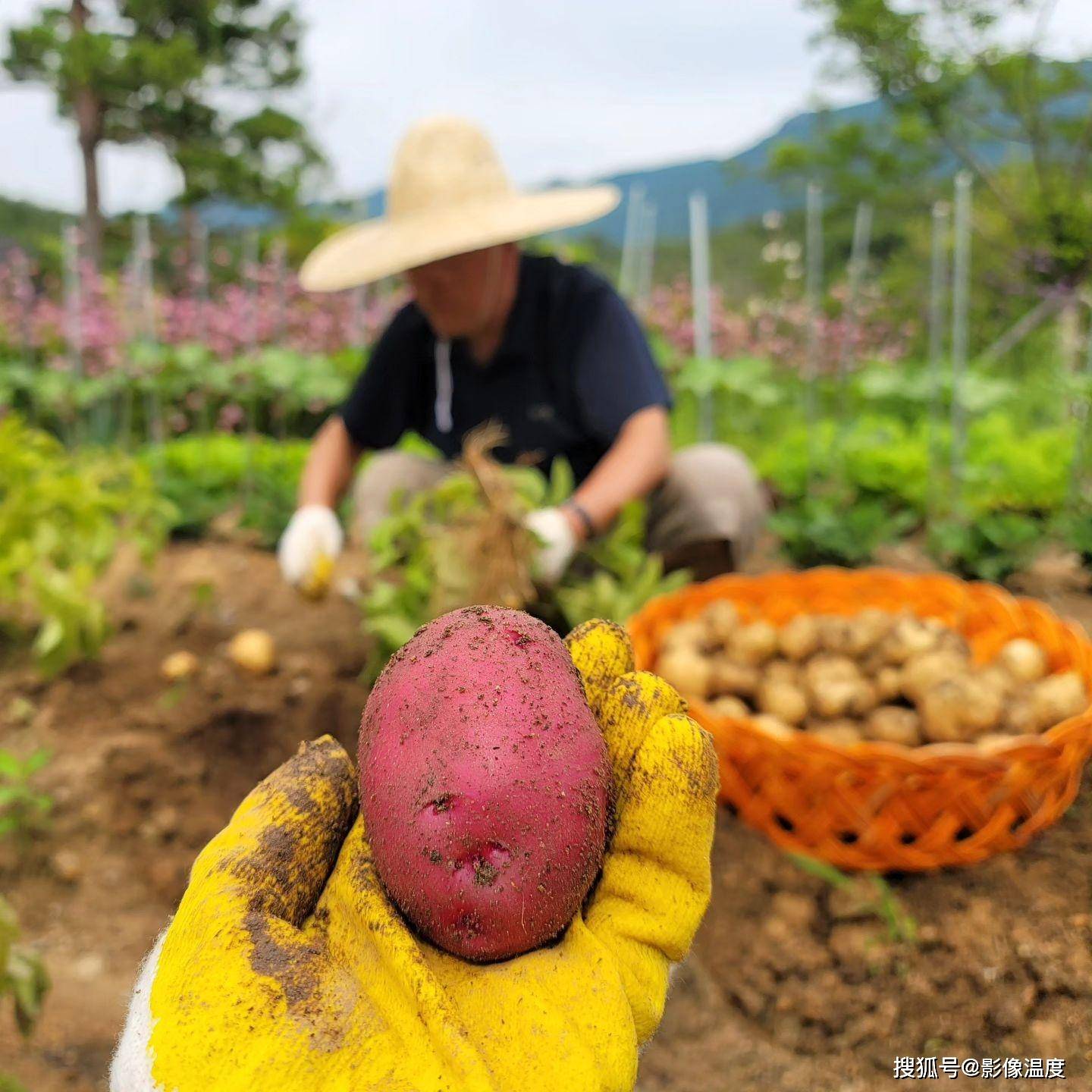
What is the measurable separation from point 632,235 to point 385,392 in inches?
198

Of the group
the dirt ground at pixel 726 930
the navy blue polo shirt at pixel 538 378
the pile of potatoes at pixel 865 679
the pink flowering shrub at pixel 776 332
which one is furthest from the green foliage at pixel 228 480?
the pile of potatoes at pixel 865 679

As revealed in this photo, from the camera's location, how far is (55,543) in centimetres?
245

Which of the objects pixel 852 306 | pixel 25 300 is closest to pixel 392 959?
pixel 852 306

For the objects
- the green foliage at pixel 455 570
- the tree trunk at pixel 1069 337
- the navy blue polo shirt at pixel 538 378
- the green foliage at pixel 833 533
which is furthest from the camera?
the tree trunk at pixel 1069 337

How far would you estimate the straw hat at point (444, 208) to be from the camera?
7.79 ft

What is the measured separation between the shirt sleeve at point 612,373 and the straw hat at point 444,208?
29 cm

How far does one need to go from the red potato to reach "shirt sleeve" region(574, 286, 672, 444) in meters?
1.85

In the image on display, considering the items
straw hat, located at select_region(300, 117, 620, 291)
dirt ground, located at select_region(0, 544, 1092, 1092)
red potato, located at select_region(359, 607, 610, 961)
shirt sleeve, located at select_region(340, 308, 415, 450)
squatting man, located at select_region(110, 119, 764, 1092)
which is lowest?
dirt ground, located at select_region(0, 544, 1092, 1092)

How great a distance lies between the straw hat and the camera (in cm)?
238

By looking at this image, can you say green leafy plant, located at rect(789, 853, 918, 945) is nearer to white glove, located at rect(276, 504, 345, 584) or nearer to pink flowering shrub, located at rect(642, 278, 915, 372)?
white glove, located at rect(276, 504, 345, 584)

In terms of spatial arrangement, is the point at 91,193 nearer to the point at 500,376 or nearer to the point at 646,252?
the point at 646,252

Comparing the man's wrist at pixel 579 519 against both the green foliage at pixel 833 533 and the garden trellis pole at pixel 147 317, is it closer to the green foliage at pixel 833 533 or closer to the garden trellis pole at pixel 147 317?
the green foliage at pixel 833 533

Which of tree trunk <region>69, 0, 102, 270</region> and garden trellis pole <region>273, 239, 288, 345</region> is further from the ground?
tree trunk <region>69, 0, 102, 270</region>

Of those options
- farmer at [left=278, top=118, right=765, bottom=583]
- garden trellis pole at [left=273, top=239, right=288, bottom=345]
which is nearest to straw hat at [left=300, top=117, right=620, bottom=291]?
farmer at [left=278, top=118, right=765, bottom=583]
